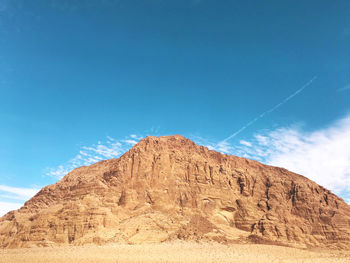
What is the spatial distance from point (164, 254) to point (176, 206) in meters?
23.0

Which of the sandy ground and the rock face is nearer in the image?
the sandy ground

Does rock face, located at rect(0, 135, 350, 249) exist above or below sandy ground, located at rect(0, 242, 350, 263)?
above

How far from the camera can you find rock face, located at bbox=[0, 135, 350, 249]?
58906 millimetres

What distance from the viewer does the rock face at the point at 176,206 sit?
193ft

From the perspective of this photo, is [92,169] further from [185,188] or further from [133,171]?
[185,188]

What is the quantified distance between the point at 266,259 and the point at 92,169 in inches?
2300

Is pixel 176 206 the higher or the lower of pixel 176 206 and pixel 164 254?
the higher

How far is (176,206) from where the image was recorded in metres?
70.3

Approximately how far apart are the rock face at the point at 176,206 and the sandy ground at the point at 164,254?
4887 millimetres

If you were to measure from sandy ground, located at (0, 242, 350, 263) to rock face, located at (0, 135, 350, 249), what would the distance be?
489 centimetres

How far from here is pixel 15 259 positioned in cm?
4278

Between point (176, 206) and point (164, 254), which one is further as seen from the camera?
point (176, 206)

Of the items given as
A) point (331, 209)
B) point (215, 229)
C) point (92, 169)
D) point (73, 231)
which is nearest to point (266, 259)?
point (215, 229)

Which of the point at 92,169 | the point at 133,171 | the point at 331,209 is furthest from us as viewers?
the point at 92,169
